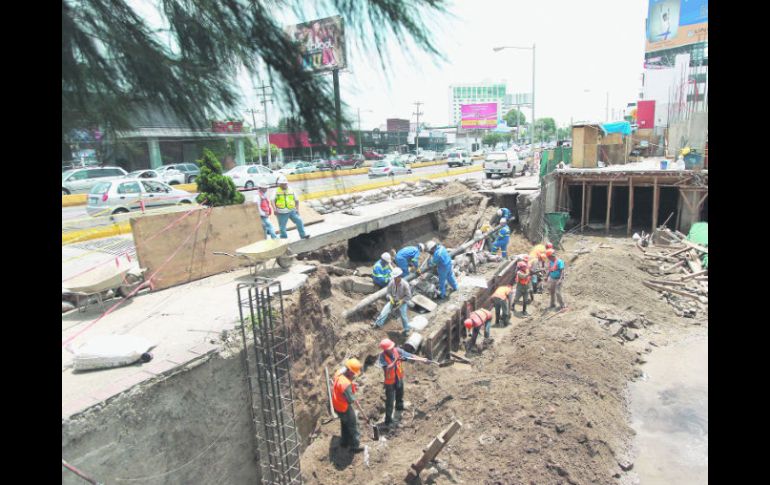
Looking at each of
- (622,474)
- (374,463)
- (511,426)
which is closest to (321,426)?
(374,463)

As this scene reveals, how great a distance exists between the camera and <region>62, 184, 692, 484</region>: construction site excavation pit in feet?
16.0

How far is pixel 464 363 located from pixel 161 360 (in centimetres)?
611

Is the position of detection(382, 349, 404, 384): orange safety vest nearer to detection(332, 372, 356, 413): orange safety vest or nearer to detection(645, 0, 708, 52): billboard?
detection(332, 372, 356, 413): orange safety vest

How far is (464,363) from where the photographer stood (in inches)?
380

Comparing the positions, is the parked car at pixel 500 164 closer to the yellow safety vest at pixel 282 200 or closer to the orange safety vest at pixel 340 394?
the yellow safety vest at pixel 282 200

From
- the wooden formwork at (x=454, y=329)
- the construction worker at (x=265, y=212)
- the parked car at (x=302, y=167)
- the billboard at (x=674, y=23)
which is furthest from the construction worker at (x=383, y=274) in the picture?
the billboard at (x=674, y=23)

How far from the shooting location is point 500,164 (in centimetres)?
2527

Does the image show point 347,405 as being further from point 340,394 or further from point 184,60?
point 184,60

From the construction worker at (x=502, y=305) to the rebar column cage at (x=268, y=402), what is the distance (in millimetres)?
6574

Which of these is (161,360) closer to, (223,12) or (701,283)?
(223,12)

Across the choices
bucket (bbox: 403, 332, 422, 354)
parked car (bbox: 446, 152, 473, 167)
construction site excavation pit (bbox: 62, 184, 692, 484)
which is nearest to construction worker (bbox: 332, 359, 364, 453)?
construction site excavation pit (bbox: 62, 184, 692, 484)

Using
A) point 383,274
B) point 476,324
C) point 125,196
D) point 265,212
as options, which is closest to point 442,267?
point 383,274

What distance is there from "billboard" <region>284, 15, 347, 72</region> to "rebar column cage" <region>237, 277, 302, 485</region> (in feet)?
12.8

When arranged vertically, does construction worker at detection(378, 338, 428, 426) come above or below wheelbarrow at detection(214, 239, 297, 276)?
below
